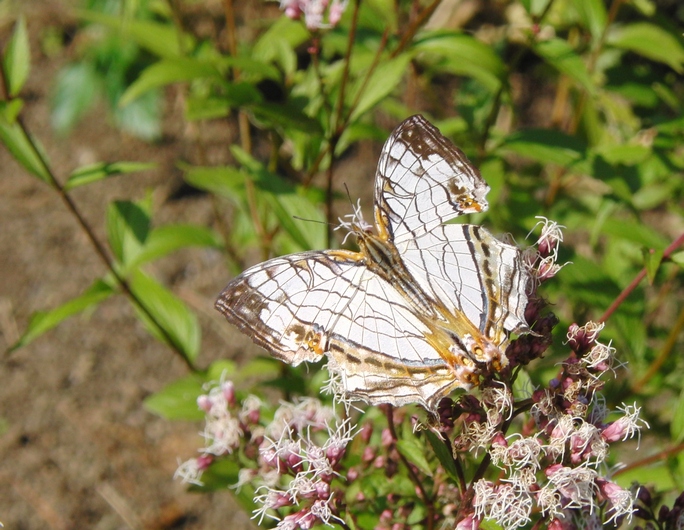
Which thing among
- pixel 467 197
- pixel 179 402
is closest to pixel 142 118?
pixel 179 402

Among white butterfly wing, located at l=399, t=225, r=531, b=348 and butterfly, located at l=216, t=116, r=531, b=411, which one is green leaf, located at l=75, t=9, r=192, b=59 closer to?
butterfly, located at l=216, t=116, r=531, b=411

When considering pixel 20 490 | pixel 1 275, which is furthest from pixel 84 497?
pixel 1 275

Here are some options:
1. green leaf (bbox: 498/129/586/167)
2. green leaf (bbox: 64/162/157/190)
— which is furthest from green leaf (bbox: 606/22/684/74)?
green leaf (bbox: 64/162/157/190)

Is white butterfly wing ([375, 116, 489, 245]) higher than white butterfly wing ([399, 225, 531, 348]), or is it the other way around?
white butterfly wing ([375, 116, 489, 245])

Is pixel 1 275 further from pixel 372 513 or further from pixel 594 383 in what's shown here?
pixel 594 383

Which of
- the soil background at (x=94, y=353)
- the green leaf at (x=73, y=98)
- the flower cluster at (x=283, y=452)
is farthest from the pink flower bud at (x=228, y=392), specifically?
the green leaf at (x=73, y=98)

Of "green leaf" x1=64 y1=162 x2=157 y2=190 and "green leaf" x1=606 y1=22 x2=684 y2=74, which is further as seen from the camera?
"green leaf" x1=606 y1=22 x2=684 y2=74
